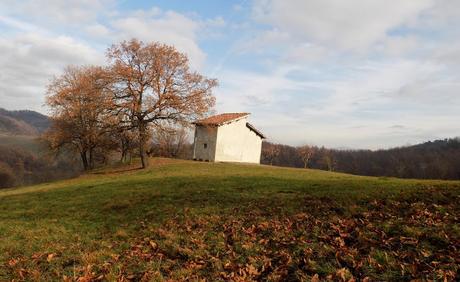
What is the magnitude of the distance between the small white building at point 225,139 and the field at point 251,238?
31.2 metres

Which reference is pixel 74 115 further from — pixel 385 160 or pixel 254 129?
pixel 385 160

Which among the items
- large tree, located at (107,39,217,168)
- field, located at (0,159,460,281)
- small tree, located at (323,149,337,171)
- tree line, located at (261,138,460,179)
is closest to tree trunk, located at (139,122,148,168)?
large tree, located at (107,39,217,168)

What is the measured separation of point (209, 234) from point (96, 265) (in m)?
2.98

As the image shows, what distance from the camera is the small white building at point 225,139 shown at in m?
46.6

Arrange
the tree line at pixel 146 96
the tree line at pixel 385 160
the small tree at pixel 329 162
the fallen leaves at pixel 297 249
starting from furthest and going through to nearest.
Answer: the tree line at pixel 385 160 → the small tree at pixel 329 162 → the tree line at pixel 146 96 → the fallen leaves at pixel 297 249

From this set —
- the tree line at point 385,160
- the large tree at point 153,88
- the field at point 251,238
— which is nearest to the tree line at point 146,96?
the large tree at point 153,88

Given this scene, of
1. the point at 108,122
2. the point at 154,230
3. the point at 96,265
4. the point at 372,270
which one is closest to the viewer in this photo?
the point at 372,270

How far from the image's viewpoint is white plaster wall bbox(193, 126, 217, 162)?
4666 centimetres

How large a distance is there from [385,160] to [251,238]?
126m

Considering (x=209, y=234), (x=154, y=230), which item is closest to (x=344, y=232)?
(x=209, y=234)

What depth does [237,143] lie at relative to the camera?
49.8 meters

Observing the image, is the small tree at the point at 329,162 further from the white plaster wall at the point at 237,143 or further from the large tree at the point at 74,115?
the large tree at the point at 74,115

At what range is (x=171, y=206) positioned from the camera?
13984 mm

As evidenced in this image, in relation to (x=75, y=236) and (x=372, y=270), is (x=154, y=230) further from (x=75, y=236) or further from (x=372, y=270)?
(x=372, y=270)
